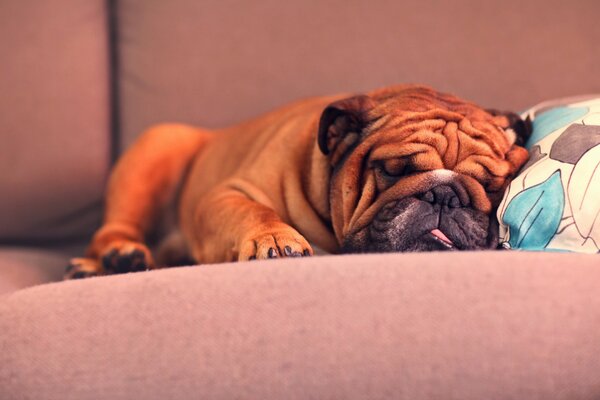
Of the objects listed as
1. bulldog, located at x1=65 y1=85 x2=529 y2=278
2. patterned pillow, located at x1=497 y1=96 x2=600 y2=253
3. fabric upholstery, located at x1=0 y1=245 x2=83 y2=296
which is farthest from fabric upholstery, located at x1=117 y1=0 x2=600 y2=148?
patterned pillow, located at x1=497 y1=96 x2=600 y2=253

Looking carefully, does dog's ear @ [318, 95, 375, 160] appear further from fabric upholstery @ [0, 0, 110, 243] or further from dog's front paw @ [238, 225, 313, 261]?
fabric upholstery @ [0, 0, 110, 243]

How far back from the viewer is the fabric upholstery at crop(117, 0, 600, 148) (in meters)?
1.94

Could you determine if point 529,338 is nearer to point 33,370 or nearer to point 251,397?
point 251,397

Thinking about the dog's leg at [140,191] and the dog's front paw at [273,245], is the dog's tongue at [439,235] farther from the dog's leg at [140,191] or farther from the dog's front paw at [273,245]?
the dog's leg at [140,191]

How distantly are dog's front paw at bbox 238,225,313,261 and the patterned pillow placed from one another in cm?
33

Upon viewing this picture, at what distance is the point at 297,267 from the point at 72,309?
0.87 ft

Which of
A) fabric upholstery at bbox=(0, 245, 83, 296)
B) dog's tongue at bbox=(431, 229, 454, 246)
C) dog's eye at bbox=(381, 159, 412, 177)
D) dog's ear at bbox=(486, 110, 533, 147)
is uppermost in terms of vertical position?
dog's ear at bbox=(486, 110, 533, 147)

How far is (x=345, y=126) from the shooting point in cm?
144

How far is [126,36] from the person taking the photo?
6.83 ft

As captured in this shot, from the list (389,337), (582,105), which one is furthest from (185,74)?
(389,337)

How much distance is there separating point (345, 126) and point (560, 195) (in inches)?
17.3

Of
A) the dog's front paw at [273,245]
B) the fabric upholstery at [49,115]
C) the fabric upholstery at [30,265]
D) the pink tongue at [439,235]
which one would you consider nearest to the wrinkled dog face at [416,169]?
the pink tongue at [439,235]

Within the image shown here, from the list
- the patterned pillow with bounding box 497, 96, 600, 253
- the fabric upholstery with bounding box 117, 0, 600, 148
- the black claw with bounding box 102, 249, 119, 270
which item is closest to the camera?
the patterned pillow with bounding box 497, 96, 600, 253

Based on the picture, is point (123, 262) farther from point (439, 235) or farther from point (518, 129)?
point (518, 129)
